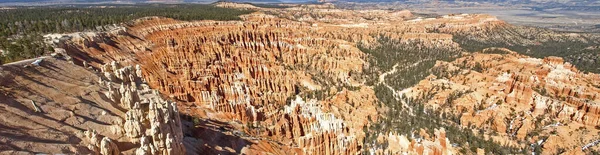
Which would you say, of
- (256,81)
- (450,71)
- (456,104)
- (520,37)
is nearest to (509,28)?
(520,37)

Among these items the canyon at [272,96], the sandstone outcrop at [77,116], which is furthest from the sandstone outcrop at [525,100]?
the sandstone outcrop at [77,116]

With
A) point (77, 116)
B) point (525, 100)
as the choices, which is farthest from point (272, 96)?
point (77, 116)

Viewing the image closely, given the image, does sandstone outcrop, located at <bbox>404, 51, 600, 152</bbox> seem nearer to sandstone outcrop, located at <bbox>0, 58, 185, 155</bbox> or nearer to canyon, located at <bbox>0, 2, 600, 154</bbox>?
canyon, located at <bbox>0, 2, 600, 154</bbox>

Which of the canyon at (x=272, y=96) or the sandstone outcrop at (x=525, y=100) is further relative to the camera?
the sandstone outcrop at (x=525, y=100)

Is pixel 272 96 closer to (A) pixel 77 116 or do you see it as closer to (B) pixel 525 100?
(B) pixel 525 100

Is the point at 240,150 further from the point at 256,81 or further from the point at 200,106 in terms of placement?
the point at 256,81

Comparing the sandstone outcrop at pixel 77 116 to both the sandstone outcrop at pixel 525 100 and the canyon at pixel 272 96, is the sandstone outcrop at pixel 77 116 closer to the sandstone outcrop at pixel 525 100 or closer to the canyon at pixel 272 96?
the canyon at pixel 272 96

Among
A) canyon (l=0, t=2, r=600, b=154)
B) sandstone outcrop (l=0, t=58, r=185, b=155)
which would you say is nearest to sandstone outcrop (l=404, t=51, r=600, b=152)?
canyon (l=0, t=2, r=600, b=154)

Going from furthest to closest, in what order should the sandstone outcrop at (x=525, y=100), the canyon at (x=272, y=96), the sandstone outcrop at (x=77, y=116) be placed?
the sandstone outcrop at (x=525, y=100), the canyon at (x=272, y=96), the sandstone outcrop at (x=77, y=116)
